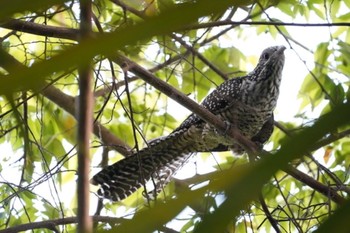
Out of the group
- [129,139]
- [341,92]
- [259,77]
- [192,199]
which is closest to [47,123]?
[129,139]

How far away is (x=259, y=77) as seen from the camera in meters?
4.07

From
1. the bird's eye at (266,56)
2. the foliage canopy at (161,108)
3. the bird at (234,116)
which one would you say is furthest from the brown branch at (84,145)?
the bird's eye at (266,56)

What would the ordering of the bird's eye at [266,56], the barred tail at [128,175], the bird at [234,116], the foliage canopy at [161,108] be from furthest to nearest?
the bird's eye at [266,56] → the bird at [234,116] → the barred tail at [128,175] → the foliage canopy at [161,108]

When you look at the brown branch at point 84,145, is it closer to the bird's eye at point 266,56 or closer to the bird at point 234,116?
the bird at point 234,116

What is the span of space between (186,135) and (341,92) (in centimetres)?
104

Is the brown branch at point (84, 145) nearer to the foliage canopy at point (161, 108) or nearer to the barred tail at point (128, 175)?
the foliage canopy at point (161, 108)

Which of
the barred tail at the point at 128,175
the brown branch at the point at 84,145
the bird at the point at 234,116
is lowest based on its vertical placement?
the brown branch at the point at 84,145

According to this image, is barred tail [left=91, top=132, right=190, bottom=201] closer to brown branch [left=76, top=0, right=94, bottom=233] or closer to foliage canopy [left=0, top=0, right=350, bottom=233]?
foliage canopy [left=0, top=0, right=350, bottom=233]

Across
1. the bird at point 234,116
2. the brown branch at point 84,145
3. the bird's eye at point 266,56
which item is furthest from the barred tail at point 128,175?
the brown branch at point 84,145

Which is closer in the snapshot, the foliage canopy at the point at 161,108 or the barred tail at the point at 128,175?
the foliage canopy at the point at 161,108

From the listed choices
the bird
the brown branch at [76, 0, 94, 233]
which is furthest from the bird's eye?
the brown branch at [76, 0, 94, 233]

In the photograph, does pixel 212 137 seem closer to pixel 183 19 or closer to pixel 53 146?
pixel 53 146

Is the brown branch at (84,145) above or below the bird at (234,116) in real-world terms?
below

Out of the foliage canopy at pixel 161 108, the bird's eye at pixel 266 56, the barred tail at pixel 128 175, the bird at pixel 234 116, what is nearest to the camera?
the foliage canopy at pixel 161 108
